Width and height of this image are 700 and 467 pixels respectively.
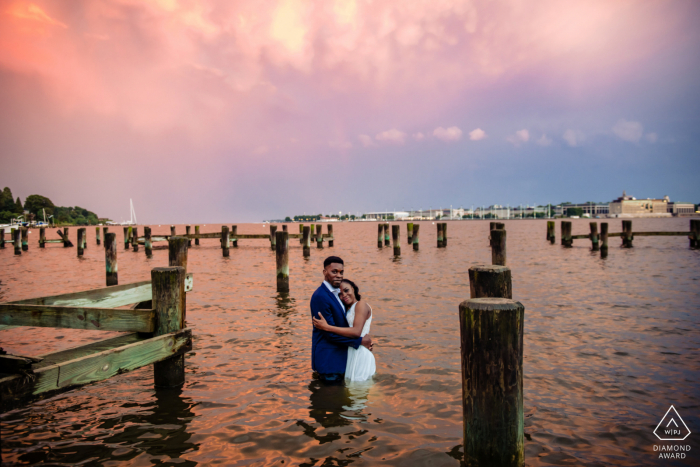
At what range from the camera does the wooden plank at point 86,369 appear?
3279mm

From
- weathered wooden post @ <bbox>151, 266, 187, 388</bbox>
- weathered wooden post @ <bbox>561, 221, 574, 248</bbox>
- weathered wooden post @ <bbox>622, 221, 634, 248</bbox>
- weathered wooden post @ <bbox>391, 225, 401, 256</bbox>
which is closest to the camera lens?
weathered wooden post @ <bbox>151, 266, 187, 388</bbox>

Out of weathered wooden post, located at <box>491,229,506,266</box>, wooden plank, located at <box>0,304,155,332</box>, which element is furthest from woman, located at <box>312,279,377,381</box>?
weathered wooden post, located at <box>491,229,506,266</box>

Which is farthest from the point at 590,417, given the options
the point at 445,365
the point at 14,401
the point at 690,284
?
the point at 690,284

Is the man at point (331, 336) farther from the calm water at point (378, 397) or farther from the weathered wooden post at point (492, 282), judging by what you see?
the weathered wooden post at point (492, 282)

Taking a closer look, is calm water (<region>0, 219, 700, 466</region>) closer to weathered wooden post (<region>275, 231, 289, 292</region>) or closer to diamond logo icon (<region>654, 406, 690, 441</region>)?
diamond logo icon (<region>654, 406, 690, 441</region>)

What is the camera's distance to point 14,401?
325 cm

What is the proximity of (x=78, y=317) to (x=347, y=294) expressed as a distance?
2.80m

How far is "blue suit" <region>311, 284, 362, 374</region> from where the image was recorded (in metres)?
5.20

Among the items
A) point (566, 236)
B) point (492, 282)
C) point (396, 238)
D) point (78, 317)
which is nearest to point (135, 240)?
point (396, 238)

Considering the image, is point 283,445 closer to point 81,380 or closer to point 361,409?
point 361,409

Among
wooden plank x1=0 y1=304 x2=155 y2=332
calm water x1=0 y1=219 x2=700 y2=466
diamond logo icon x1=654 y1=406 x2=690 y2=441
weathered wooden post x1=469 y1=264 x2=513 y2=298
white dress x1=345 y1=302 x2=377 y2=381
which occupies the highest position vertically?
weathered wooden post x1=469 y1=264 x2=513 y2=298

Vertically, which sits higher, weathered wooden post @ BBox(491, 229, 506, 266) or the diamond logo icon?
weathered wooden post @ BBox(491, 229, 506, 266)

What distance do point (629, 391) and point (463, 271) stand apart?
12244mm

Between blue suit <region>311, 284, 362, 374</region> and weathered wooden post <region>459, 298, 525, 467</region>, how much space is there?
2.25 metres
